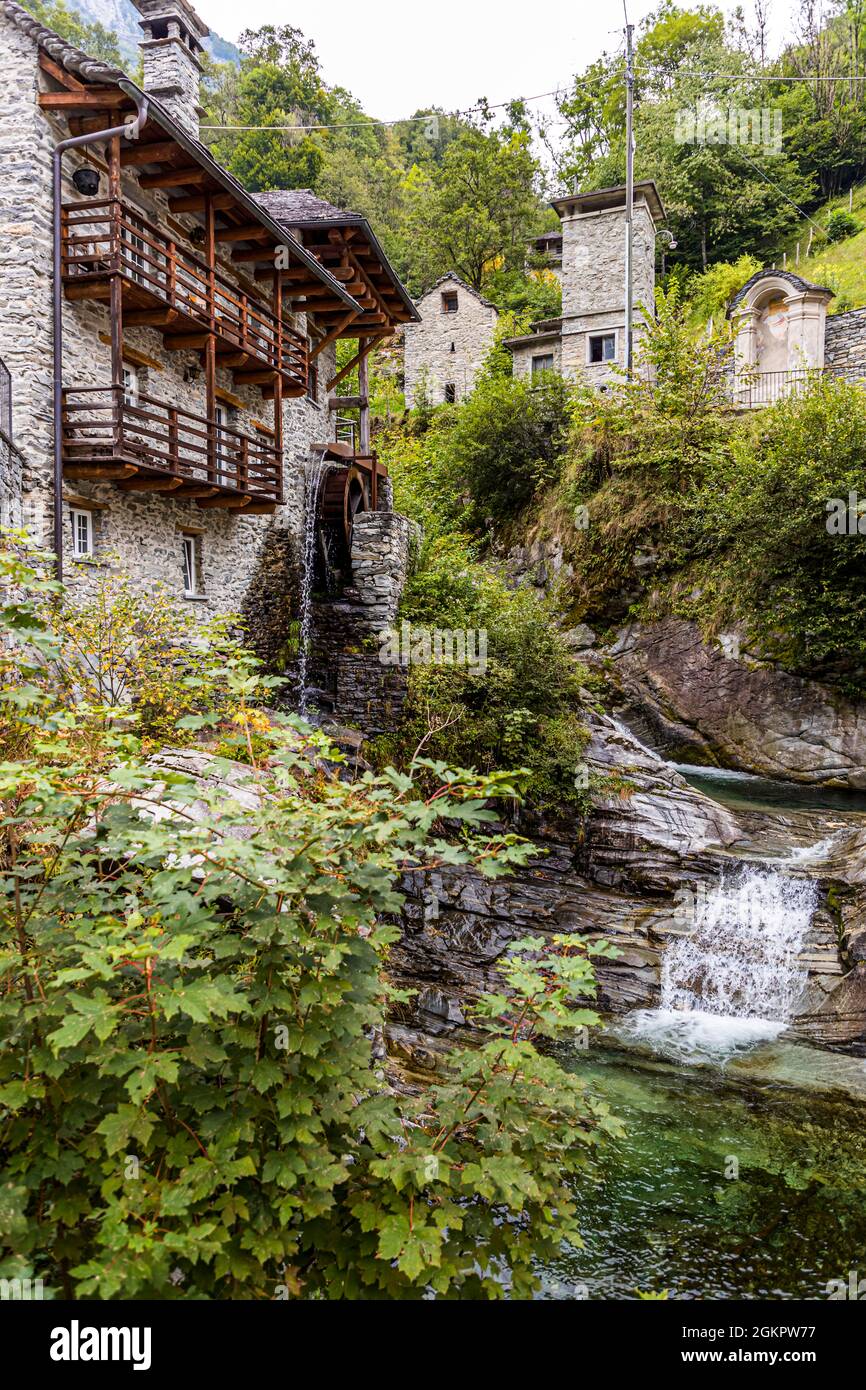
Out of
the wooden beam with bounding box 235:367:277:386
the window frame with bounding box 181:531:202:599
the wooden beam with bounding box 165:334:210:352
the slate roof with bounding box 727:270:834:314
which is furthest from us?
the slate roof with bounding box 727:270:834:314

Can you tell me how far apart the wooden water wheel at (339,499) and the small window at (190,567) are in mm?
3768

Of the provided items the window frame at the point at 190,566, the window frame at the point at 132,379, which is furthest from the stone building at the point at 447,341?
the window frame at the point at 132,379

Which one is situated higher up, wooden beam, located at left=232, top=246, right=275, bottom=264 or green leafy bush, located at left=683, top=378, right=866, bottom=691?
wooden beam, located at left=232, top=246, right=275, bottom=264

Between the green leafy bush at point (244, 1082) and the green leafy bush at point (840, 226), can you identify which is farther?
the green leafy bush at point (840, 226)

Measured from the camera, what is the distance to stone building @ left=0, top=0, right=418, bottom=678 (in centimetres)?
962

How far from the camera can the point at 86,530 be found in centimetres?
1071

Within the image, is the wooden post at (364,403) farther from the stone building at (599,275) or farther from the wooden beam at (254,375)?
the stone building at (599,275)

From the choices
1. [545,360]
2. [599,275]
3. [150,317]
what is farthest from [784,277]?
[150,317]

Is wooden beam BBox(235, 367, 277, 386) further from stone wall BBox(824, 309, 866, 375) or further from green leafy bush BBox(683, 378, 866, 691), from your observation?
stone wall BBox(824, 309, 866, 375)

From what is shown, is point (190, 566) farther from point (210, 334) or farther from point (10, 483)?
point (10, 483)

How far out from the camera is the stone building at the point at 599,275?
976 inches

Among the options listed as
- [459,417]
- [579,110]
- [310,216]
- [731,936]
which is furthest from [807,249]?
[731,936]

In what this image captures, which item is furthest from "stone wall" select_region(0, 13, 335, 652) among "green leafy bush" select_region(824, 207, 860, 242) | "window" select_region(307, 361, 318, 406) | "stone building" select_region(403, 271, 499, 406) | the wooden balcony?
"green leafy bush" select_region(824, 207, 860, 242)

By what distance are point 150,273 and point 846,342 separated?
19343 millimetres
